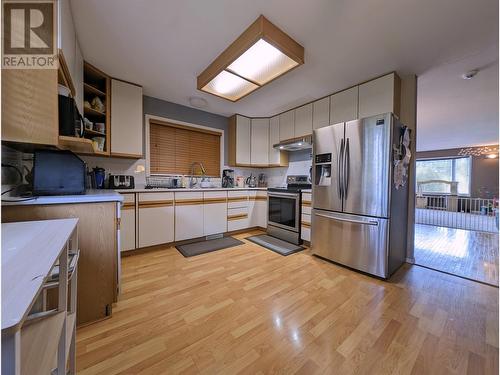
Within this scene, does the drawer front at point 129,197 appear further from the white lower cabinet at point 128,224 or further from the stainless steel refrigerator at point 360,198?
the stainless steel refrigerator at point 360,198

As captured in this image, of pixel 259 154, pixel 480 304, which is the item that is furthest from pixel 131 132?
pixel 480 304

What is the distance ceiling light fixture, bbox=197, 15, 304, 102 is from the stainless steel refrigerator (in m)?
0.96

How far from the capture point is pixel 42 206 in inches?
45.3

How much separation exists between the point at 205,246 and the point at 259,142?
7.32 feet

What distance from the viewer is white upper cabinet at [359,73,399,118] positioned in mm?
2256

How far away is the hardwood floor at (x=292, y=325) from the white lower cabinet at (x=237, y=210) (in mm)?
1305

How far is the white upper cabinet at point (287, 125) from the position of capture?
3.41 m

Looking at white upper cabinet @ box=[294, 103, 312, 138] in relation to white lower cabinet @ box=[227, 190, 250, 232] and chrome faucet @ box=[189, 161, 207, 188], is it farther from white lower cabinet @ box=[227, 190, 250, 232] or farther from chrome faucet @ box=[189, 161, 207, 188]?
chrome faucet @ box=[189, 161, 207, 188]

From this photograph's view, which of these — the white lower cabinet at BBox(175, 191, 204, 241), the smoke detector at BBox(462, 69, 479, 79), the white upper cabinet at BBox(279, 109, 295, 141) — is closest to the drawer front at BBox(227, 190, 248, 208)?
the white lower cabinet at BBox(175, 191, 204, 241)

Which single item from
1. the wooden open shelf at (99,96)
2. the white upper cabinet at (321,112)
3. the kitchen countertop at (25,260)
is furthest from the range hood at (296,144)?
the kitchen countertop at (25,260)

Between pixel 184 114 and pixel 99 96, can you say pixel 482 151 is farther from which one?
pixel 99 96

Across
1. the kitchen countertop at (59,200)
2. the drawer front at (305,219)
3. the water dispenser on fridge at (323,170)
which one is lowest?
the drawer front at (305,219)

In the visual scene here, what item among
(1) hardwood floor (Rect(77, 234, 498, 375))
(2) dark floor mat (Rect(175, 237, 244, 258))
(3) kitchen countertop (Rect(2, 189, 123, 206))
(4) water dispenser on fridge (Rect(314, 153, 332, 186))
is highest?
(4) water dispenser on fridge (Rect(314, 153, 332, 186))

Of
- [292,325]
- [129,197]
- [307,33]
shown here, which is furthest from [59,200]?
[307,33]
